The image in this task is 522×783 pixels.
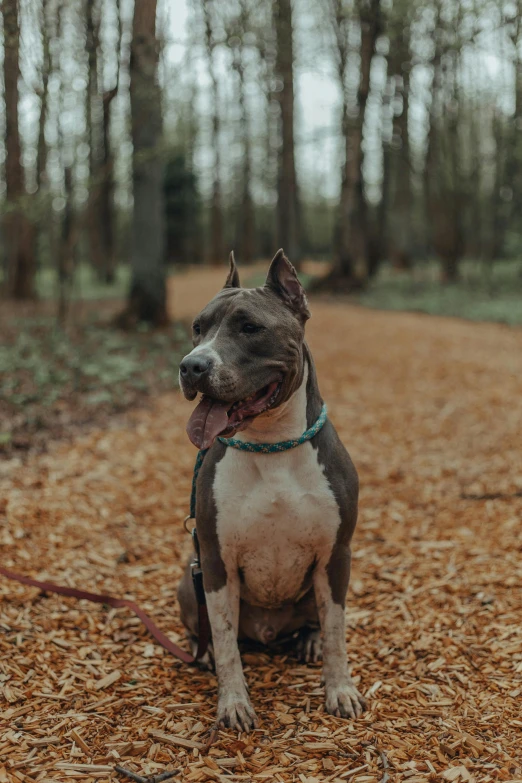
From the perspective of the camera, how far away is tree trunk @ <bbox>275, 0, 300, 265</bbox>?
16.0 meters

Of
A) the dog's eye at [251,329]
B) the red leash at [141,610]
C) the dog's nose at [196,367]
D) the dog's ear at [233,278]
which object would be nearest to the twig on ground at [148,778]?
the red leash at [141,610]

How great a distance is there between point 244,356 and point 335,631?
1.25 meters

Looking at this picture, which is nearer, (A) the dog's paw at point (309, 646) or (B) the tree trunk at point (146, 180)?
(A) the dog's paw at point (309, 646)

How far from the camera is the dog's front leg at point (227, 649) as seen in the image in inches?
111

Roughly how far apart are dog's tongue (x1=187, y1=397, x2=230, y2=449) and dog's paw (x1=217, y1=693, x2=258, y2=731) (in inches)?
42.5

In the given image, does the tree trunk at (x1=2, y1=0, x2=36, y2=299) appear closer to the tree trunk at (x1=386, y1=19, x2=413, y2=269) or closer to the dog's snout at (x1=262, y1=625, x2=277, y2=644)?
the dog's snout at (x1=262, y1=625, x2=277, y2=644)

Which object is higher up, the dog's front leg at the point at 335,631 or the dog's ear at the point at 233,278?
the dog's ear at the point at 233,278

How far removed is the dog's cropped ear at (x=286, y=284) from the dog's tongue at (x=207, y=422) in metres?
0.56

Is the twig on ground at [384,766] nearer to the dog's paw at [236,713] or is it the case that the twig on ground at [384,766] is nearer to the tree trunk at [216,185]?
the dog's paw at [236,713]

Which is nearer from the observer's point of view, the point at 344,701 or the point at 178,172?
the point at 344,701

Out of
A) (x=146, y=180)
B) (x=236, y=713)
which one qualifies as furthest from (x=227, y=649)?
(x=146, y=180)

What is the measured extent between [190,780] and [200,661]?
2.66 feet

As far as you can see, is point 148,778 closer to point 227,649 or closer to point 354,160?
point 227,649

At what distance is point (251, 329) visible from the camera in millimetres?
2652
